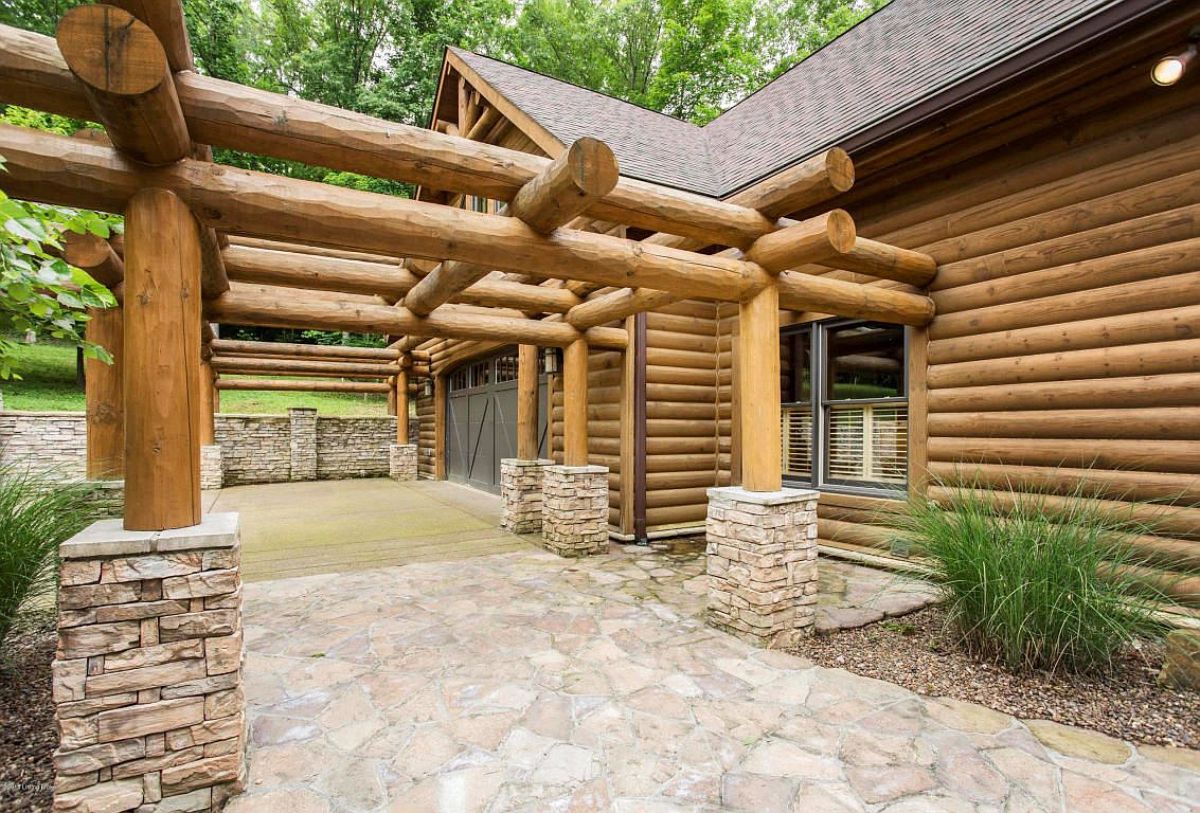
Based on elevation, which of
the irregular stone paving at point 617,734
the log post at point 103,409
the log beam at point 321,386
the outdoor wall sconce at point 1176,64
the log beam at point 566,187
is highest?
the outdoor wall sconce at point 1176,64

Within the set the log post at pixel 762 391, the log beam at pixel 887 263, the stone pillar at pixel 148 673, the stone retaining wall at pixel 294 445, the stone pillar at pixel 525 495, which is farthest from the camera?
the stone retaining wall at pixel 294 445

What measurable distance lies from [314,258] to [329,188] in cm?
204

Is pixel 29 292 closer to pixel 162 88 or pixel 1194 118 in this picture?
pixel 162 88

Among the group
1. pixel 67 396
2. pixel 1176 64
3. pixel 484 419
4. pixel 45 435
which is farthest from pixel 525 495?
pixel 67 396

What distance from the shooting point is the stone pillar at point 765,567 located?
12.6ft

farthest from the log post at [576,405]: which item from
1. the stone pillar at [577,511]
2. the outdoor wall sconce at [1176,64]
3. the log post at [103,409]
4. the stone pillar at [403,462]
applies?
the stone pillar at [403,462]

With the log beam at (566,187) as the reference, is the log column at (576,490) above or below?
below

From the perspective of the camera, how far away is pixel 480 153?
10.0ft

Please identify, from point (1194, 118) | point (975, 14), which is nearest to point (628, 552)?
point (1194, 118)

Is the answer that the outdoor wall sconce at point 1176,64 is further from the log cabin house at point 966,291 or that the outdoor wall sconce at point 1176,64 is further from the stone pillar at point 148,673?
the stone pillar at point 148,673

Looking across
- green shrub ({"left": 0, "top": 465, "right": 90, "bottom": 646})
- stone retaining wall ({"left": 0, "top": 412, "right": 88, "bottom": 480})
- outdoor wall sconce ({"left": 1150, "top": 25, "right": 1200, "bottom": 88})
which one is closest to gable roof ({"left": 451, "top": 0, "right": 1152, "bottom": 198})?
outdoor wall sconce ({"left": 1150, "top": 25, "right": 1200, "bottom": 88})

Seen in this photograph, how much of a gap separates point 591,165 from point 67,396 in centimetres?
1916

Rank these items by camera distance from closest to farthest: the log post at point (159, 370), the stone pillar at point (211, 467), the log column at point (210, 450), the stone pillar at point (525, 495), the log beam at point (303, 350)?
the log post at point (159, 370) < the stone pillar at point (525, 495) < the log beam at point (303, 350) < the log column at point (210, 450) < the stone pillar at point (211, 467)

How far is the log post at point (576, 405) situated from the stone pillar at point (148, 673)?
4343mm
